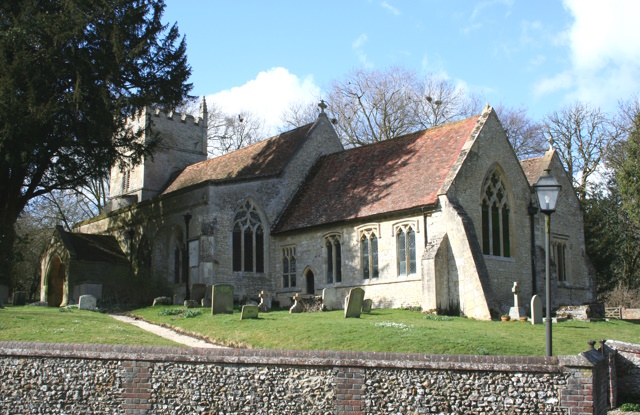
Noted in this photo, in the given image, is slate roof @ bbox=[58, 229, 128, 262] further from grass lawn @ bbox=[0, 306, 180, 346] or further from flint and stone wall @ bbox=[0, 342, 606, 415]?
flint and stone wall @ bbox=[0, 342, 606, 415]

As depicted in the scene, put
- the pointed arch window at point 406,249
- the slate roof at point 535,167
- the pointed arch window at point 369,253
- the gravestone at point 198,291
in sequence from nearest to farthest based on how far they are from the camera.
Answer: the pointed arch window at point 406,249 < the pointed arch window at point 369,253 < the gravestone at point 198,291 < the slate roof at point 535,167

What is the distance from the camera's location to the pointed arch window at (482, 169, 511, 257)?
27688mm

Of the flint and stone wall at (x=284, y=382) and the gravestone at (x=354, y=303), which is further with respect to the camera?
the gravestone at (x=354, y=303)

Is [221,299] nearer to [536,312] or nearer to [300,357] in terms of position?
[536,312]

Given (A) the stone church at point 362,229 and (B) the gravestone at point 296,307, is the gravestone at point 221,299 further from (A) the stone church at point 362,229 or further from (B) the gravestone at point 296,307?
(A) the stone church at point 362,229

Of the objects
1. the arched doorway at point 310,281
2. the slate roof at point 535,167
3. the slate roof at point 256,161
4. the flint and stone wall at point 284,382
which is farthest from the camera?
the slate roof at point 256,161

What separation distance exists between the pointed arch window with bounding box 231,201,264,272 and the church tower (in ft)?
37.9

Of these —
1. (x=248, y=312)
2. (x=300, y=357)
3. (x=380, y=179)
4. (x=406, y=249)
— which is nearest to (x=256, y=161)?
(x=380, y=179)

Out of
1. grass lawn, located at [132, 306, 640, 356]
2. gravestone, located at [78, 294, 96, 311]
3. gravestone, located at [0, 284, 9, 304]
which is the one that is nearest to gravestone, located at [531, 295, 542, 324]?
grass lawn, located at [132, 306, 640, 356]

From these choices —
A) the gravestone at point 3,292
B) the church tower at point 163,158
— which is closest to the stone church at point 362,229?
the gravestone at point 3,292

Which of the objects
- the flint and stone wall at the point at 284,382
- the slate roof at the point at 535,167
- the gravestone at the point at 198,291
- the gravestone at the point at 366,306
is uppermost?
the slate roof at the point at 535,167

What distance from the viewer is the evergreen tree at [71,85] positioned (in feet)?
91.4

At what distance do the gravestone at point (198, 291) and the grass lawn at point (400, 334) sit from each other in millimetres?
4380

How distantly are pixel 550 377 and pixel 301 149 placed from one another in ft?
79.5
